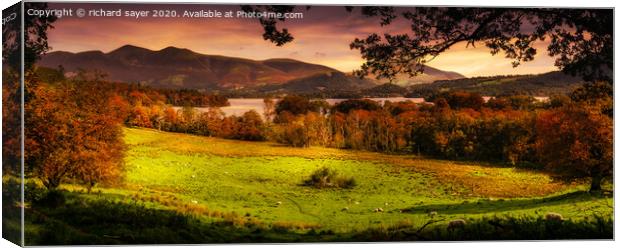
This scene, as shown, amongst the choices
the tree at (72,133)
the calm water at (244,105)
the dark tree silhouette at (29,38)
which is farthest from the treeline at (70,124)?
the calm water at (244,105)

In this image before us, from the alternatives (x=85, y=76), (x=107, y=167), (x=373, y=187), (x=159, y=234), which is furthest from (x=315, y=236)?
(x=85, y=76)

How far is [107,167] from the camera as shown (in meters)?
17.1

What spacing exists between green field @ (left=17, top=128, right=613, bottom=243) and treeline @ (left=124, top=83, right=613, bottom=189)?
0.86 ft

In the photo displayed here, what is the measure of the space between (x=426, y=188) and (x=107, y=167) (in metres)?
5.94

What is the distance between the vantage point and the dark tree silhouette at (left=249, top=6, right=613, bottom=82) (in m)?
18.2

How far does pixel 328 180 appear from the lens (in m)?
17.8

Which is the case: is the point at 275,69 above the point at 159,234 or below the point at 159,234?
above

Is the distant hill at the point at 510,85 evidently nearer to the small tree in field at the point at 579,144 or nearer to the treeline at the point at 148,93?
the small tree in field at the point at 579,144

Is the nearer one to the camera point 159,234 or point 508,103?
point 159,234

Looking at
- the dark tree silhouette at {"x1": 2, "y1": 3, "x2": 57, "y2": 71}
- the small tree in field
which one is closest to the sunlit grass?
the small tree in field

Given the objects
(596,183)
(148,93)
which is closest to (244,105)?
Result: (148,93)

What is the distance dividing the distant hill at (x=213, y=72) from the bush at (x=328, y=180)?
1660mm

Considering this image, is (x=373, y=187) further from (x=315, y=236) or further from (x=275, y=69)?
(x=275, y=69)

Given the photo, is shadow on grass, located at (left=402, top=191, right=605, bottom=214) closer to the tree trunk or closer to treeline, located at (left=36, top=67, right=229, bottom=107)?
the tree trunk
